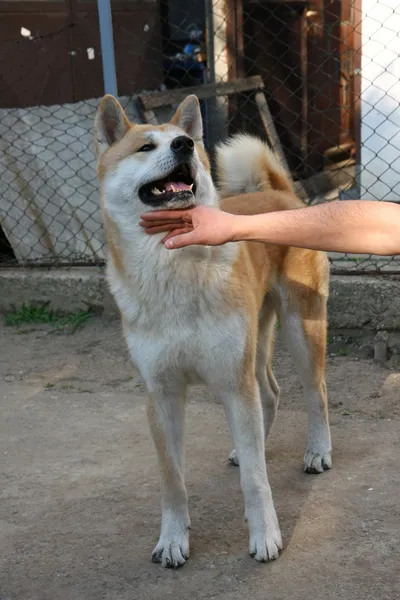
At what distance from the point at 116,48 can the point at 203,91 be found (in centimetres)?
89

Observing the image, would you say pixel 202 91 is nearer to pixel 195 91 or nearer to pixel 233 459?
pixel 195 91

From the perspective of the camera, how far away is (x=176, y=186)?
2635 mm

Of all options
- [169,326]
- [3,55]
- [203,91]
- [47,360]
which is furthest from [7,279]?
[169,326]

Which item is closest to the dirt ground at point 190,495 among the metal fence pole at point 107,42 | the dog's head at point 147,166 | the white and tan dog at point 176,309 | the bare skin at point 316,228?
the white and tan dog at point 176,309

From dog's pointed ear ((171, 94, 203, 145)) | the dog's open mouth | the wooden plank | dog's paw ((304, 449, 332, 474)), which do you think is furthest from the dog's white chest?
the wooden plank

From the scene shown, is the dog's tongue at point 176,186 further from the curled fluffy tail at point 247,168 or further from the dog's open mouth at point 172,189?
the curled fluffy tail at point 247,168

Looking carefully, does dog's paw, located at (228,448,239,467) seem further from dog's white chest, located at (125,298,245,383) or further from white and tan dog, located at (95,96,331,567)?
dog's white chest, located at (125,298,245,383)

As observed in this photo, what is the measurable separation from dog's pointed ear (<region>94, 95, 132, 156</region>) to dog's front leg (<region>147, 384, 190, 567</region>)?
921 mm

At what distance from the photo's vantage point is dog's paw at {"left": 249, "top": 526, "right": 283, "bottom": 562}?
266 cm

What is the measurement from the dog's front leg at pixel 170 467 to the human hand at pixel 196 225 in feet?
1.86

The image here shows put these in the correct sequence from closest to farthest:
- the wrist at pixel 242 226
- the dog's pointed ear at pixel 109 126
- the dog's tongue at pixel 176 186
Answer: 1. the wrist at pixel 242 226
2. the dog's tongue at pixel 176 186
3. the dog's pointed ear at pixel 109 126

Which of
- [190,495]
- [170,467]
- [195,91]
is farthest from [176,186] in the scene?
[195,91]

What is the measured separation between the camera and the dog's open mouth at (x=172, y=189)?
256cm

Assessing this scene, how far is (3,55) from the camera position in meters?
6.16
